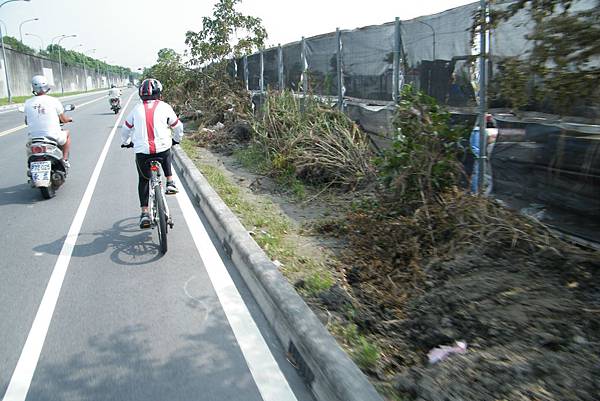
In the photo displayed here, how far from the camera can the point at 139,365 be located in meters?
3.62

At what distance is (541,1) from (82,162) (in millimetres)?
11430

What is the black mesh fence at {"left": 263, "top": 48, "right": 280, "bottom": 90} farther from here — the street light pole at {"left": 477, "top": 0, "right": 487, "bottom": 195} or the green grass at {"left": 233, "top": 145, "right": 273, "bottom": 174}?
the street light pole at {"left": 477, "top": 0, "right": 487, "bottom": 195}

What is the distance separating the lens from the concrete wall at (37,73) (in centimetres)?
5715

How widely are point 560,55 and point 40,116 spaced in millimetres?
8013

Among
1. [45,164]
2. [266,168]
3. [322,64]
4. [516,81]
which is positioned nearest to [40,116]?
[45,164]

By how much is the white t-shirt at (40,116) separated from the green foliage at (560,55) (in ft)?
24.5

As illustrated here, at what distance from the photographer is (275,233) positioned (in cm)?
633

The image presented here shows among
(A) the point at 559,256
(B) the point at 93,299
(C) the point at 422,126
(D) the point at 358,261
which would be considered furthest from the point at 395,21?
(B) the point at 93,299

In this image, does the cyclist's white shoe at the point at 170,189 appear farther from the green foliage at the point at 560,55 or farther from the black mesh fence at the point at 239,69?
the black mesh fence at the point at 239,69

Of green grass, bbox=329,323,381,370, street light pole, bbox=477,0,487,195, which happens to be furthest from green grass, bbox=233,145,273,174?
green grass, bbox=329,323,381,370

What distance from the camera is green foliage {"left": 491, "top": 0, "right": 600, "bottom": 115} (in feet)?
10.3

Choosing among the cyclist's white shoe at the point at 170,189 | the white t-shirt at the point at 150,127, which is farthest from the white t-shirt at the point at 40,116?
the cyclist's white shoe at the point at 170,189

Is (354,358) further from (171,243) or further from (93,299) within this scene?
(171,243)

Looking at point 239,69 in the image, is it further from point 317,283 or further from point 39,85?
point 317,283
